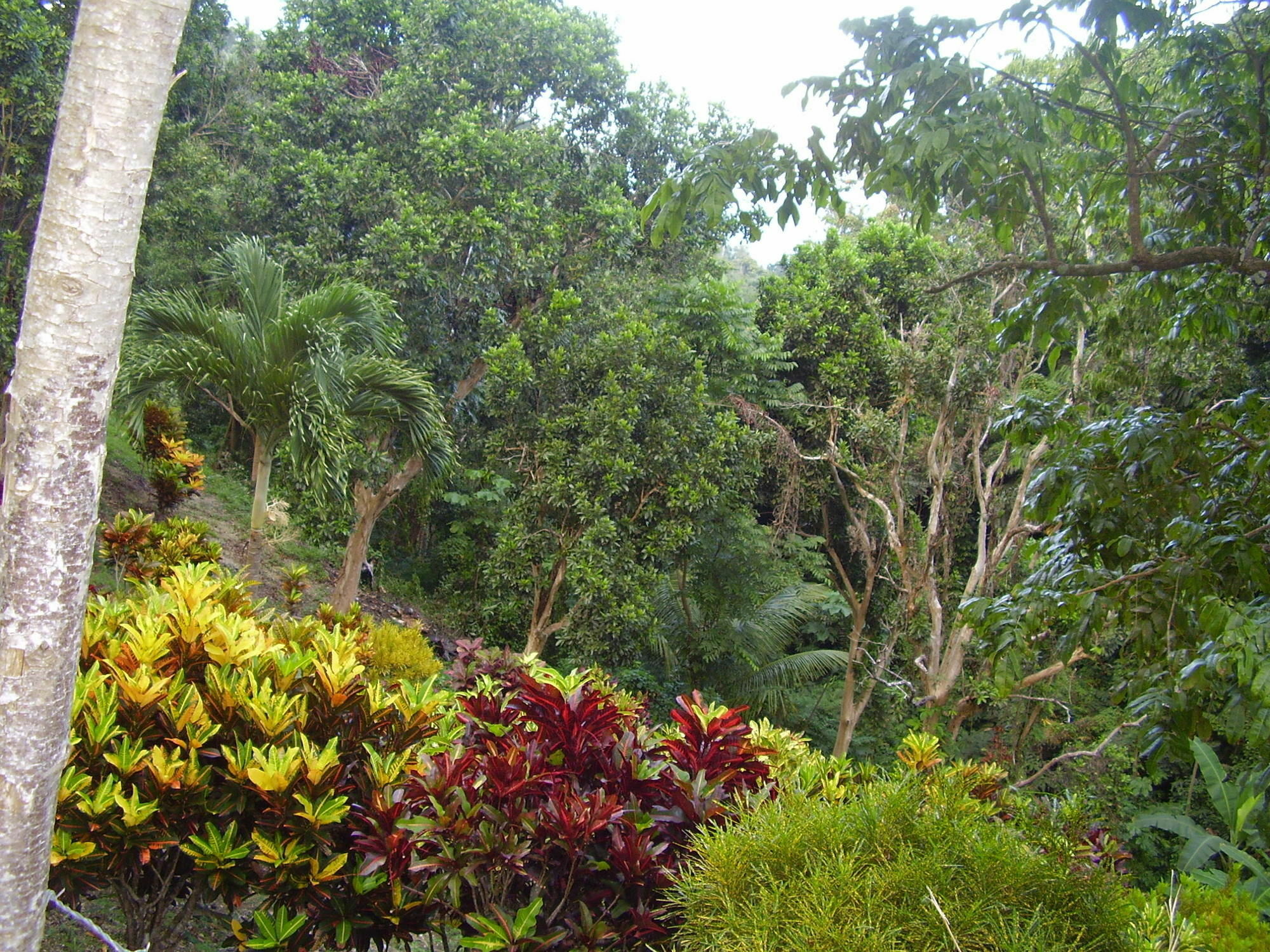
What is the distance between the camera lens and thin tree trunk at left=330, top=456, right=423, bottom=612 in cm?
1002

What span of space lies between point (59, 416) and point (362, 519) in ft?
28.5

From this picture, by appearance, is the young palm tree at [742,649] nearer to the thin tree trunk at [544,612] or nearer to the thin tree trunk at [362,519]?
the thin tree trunk at [544,612]

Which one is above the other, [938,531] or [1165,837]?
[938,531]

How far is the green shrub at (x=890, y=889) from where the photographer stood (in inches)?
67.8

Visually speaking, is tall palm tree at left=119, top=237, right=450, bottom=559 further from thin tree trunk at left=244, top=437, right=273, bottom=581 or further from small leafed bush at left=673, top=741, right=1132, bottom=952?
small leafed bush at left=673, top=741, right=1132, bottom=952

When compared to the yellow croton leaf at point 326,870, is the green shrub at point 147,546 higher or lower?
higher

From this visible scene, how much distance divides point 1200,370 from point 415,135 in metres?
8.62

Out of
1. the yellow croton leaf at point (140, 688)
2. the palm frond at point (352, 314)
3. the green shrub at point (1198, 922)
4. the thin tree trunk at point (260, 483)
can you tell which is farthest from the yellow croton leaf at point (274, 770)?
the thin tree trunk at point (260, 483)

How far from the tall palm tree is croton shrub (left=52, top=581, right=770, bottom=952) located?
365 centimetres

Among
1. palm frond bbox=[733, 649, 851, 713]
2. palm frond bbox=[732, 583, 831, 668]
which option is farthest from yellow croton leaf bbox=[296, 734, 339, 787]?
palm frond bbox=[733, 649, 851, 713]

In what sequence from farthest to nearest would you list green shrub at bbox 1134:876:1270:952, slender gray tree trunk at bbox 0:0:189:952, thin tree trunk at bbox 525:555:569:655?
thin tree trunk at bbox 525:555:569:655 → slender gray tree trunk at bbox 0:0:189:952 → green shrub at bbox 1134:876:1270:952

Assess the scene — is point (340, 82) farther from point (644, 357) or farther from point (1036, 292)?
point (1036, 292)

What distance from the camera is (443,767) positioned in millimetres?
2379

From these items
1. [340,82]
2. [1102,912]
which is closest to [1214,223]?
[1102,912]
